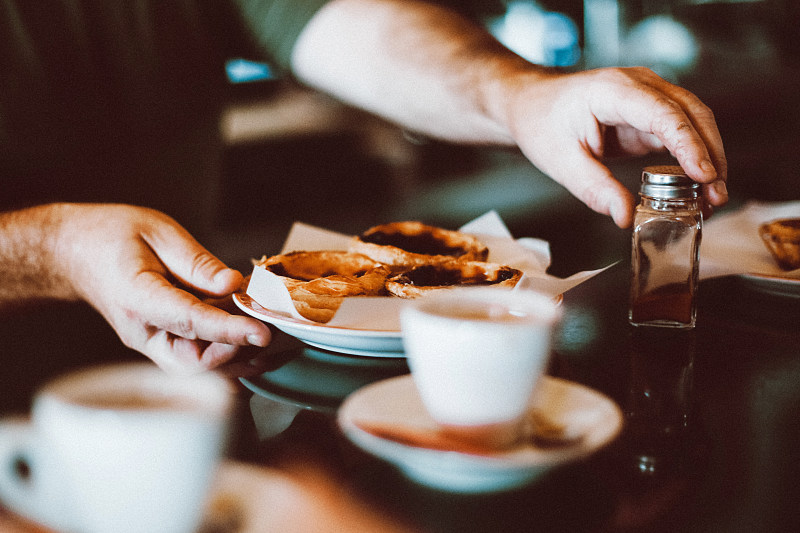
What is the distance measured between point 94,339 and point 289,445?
22.3 inches

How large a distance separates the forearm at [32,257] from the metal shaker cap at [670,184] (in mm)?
842

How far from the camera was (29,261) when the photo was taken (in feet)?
3.54

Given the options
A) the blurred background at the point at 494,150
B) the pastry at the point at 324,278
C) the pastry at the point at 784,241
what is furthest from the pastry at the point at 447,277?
the blurred background at the point at 494,150

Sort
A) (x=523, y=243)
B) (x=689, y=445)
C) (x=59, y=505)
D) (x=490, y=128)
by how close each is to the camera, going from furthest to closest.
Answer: (x=490, y=128) → (x=523, y=243) → (x=689, y=445) → (x=59, y=505)

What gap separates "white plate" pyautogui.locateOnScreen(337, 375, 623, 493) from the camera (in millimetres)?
437

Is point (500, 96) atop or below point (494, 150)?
atop

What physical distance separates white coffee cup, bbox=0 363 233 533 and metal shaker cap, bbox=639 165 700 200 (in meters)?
0.69

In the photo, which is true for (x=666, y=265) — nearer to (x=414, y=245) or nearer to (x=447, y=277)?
(x=447, y=277)

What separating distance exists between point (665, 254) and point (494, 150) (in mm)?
2684

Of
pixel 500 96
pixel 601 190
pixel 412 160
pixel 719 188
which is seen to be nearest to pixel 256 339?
pixel 601 190

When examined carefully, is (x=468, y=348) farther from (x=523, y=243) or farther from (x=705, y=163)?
(x=523, y=243)

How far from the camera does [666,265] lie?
36.3 inches

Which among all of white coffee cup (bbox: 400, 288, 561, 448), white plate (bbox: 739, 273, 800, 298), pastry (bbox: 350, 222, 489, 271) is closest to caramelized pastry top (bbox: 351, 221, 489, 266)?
pastry (bbox: 350, 222, 489, 271)

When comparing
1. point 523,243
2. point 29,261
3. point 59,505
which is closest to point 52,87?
point 29,261
